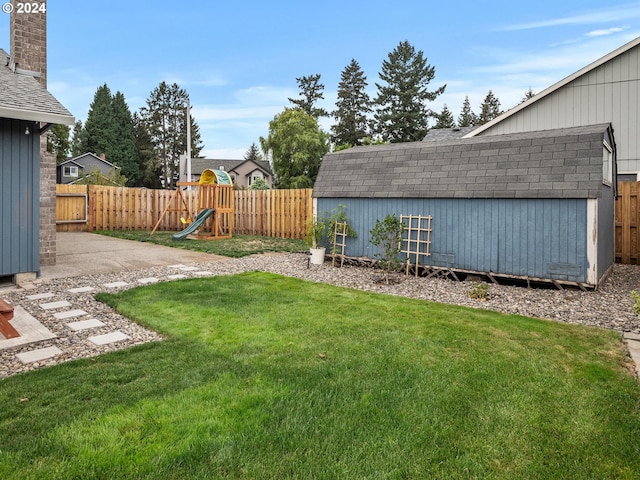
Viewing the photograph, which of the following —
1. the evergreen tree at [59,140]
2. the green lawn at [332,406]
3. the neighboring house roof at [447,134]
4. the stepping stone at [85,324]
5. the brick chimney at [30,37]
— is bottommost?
the green lawn at [332,406]

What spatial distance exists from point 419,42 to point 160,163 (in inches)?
1152

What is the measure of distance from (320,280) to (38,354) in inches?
169

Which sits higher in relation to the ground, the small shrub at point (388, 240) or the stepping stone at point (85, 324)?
the small shrub at point (388, 240)

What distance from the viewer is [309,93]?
38.7 m

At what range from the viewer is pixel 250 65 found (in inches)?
916

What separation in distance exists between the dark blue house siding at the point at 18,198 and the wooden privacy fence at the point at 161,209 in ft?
27.1

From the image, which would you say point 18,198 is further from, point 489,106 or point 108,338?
point 489,106

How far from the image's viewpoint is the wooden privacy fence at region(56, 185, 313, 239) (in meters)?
13.8

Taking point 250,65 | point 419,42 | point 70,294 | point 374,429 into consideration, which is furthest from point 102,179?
point 374,429

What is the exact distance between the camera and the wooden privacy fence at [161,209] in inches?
543

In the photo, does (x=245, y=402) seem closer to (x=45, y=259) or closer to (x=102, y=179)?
(x=45, y=259)

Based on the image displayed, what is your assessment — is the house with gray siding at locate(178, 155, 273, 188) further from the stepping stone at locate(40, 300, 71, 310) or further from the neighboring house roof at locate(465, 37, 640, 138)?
the stepping stone at locate(40, 300, 71, 310)

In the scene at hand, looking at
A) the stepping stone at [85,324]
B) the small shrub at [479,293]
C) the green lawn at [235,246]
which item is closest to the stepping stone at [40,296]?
the stepping stone at [85,324]

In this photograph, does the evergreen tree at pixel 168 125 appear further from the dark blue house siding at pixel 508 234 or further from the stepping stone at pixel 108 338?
the stepping stone at pixel 108 338
